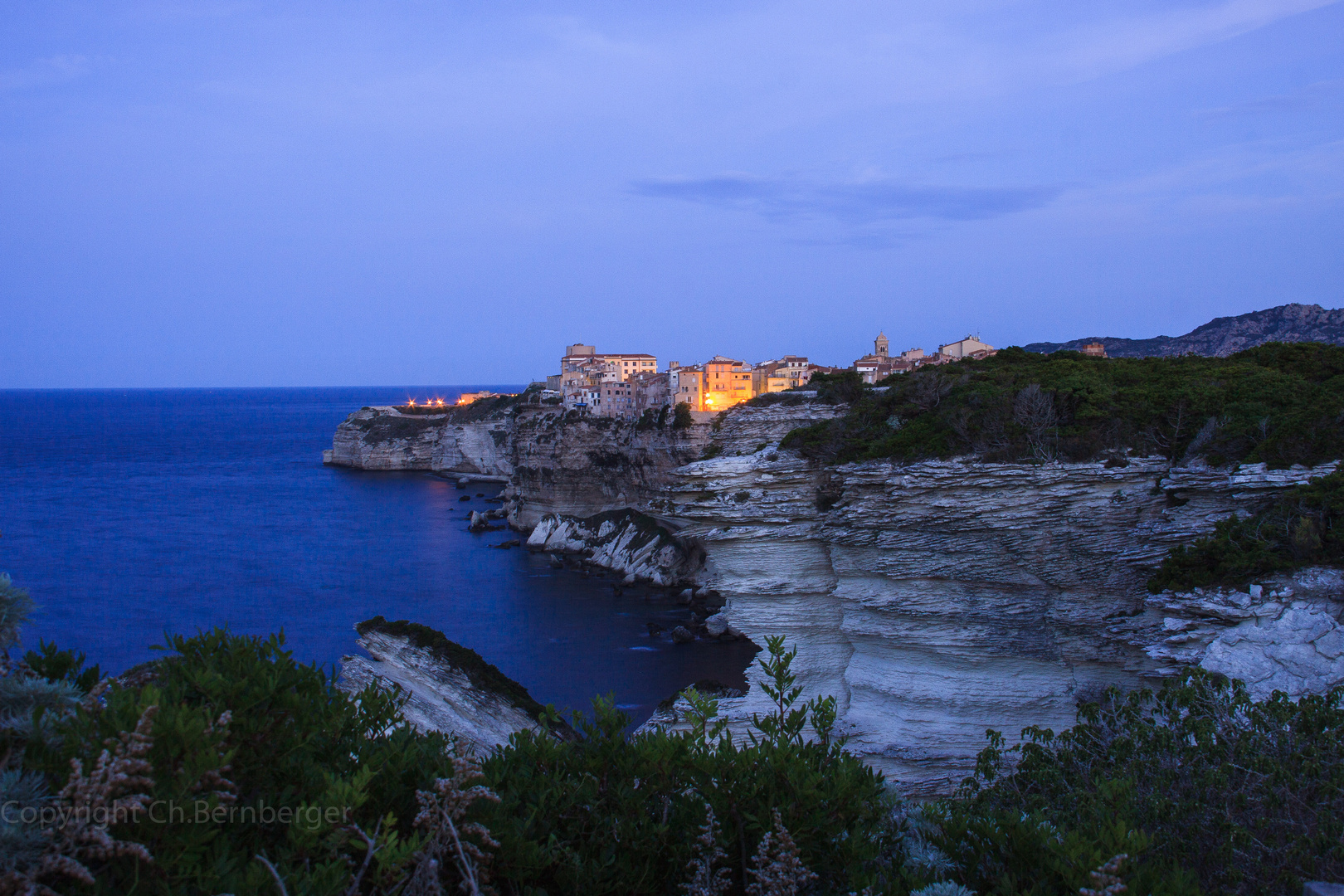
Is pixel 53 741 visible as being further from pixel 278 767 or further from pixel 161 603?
pixel 161 603

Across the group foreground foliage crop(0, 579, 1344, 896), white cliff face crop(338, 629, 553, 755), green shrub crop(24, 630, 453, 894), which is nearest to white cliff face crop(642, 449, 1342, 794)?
white cliff face crop(338, 629, 553, 755)

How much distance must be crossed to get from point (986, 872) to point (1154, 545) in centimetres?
1487

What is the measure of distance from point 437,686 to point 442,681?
0.15m

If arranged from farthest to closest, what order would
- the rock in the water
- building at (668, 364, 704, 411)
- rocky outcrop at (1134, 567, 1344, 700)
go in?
building at (668, 364, 704, 411) → the rock in the water → rocky outcrop at (1134, 567, 1344, 700)

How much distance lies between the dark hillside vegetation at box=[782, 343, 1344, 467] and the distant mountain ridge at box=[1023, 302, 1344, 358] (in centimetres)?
2815

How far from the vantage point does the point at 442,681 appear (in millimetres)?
15719

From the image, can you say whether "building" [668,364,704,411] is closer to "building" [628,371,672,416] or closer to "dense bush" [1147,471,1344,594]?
"building" [628,371,672,416]

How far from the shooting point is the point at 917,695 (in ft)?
58.0

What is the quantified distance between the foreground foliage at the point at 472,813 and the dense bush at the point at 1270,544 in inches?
323

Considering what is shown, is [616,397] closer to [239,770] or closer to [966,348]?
[966,348]

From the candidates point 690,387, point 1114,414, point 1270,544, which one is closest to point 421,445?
point 690,387

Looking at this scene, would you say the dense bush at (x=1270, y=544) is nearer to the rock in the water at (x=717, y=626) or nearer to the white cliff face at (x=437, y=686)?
A: the white cliff face at (x=437, y=686)

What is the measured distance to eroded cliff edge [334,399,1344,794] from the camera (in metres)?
13.5

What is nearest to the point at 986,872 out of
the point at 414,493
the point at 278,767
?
the point at 278,767
